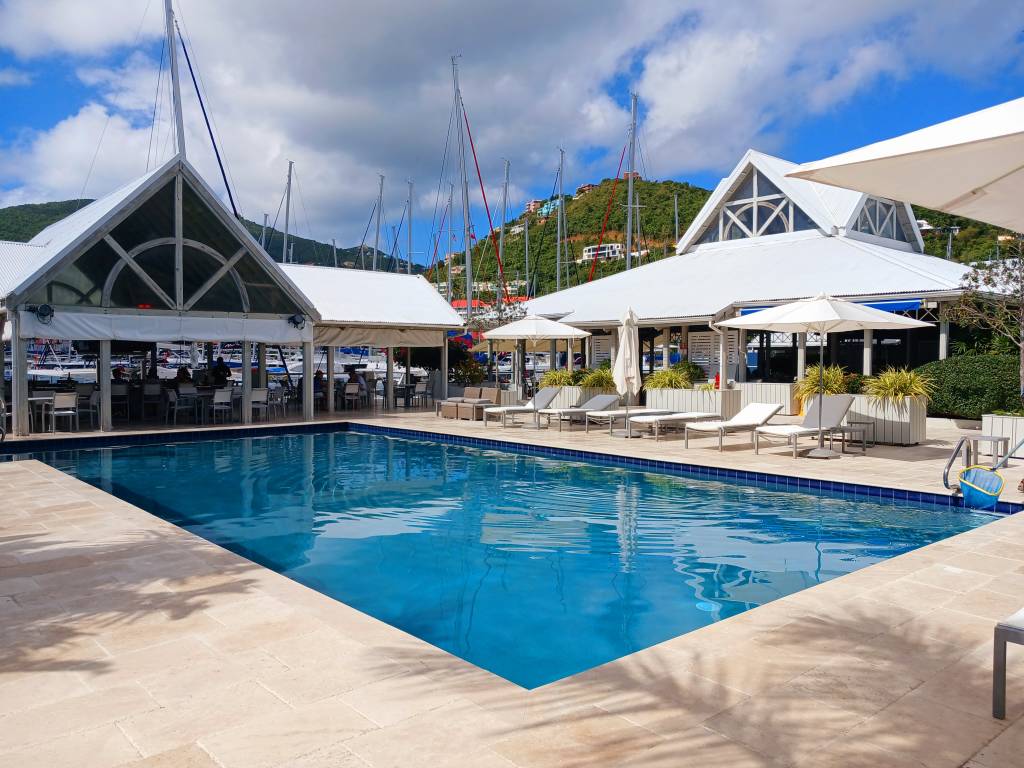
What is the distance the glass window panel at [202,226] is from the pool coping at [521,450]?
14.1ft

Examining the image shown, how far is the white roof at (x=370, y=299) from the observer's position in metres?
20.5

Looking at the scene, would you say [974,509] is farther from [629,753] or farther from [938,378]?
[938,378]

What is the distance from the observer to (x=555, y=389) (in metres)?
17.6

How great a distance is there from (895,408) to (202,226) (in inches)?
586

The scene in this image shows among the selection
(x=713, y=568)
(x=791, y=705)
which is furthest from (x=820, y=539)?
(x=791, y=705)

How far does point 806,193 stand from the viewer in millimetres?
24781

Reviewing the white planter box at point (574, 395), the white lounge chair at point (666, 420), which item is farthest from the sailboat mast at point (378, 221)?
the white lounge chair at point (666, 420)

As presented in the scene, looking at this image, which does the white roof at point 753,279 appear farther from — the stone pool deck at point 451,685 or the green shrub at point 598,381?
the stone pool deck at point 451,685

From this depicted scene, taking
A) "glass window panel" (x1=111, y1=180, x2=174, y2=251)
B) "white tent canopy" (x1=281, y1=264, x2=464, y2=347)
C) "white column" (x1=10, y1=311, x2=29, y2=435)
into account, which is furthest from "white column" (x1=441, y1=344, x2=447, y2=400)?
"white column" (x1=10, y1=311, x2=29, y2=435)

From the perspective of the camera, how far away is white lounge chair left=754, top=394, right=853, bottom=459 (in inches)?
483

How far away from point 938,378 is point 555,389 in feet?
28.4

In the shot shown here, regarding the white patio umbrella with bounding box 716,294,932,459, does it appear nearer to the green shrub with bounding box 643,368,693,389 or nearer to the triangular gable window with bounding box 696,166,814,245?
the green shrub with bounding box 643,368,693,389

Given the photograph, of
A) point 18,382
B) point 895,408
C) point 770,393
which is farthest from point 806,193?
point 18,382

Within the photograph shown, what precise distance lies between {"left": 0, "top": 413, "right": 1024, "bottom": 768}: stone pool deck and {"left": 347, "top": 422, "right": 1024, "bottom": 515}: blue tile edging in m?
3.30
